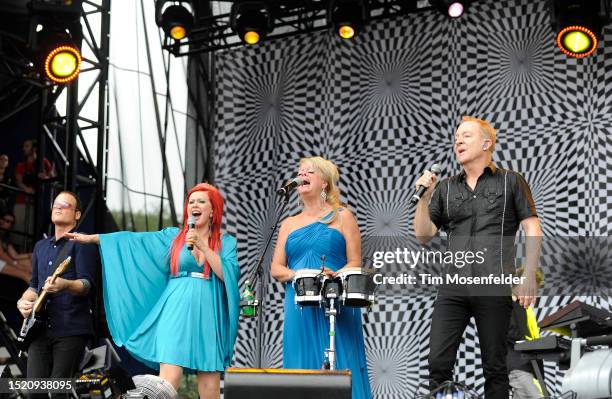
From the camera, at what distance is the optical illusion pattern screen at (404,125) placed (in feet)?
31.7

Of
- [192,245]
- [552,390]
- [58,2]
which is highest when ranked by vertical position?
[58,2]

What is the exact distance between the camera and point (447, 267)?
17.5ft

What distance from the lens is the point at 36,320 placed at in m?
6.40

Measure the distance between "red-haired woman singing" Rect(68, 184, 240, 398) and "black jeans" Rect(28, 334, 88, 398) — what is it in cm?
51

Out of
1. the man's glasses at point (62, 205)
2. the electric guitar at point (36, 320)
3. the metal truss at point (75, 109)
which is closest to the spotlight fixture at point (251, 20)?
the metal truss at point (75, 109)

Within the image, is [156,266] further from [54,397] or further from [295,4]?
[295,4]

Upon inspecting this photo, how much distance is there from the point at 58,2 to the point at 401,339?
485 cm

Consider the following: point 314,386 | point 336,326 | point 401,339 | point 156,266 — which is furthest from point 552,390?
point 314,386

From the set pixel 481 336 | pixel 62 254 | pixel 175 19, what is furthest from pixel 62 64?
pixel 481 336

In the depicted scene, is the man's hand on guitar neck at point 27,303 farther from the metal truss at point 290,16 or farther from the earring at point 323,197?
the metal truss at point 290,16

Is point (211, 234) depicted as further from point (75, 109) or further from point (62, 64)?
point (75, 109)

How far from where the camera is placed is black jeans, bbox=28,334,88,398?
6371 mm

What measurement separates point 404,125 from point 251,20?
2.08m

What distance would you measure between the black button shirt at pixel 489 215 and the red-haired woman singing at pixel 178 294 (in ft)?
4.90
